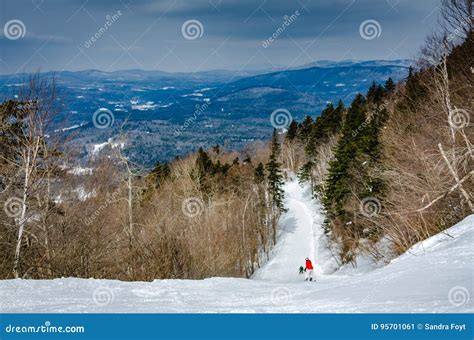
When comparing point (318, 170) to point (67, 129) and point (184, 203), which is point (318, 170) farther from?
point (67, 129)

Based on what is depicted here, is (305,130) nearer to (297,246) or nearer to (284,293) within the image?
(297,246)

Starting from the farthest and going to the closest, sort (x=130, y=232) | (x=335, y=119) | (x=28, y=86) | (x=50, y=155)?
(x=335, y=119) < (x=130, y=232) < (x=50, y=155) < (x=28, y=86)

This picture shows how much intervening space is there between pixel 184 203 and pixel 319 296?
90.8 feet

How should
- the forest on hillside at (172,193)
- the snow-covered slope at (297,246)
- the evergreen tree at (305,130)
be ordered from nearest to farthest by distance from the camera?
the forest on hillside at (172,193)
the snow-covered slope at (297,246)
the evergreen tree at (305,130)

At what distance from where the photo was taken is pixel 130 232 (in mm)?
15258

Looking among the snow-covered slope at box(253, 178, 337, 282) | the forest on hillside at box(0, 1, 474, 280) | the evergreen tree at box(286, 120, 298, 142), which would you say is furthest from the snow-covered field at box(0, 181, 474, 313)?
the evergreen tree at box(286, 120, 298, 142)

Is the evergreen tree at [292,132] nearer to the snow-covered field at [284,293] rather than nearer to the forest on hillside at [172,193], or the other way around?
the forest on hillside at [172,193]

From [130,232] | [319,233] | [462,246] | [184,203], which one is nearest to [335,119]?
[319,233]

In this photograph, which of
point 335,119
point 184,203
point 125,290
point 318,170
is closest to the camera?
point 125,290

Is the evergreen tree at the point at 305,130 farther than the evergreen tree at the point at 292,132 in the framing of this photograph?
No

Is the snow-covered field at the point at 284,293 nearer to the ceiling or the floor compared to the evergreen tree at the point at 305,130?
nearer to the floor

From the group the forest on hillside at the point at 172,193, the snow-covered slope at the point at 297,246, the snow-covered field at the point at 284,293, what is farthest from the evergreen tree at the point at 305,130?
the snow-covered field at the point at 284,293

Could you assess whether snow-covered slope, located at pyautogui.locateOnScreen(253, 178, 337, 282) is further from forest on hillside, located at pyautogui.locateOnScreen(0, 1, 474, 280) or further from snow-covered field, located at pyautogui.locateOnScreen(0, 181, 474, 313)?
snow-covered field, located at pyautogui.locateOnScreen(0, 181, 474, 313)

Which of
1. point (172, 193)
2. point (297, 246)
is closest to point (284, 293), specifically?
point (172, 193)
